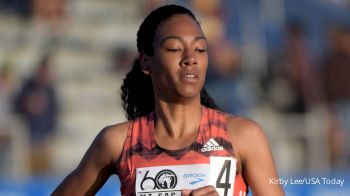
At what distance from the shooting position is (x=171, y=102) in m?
3.32

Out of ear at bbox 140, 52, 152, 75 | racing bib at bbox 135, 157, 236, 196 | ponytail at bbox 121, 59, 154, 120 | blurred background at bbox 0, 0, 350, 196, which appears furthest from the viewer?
blurred background at bbox 0, 0, 350, 196

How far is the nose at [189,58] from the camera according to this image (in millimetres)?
3123

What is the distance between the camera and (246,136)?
3162 mm

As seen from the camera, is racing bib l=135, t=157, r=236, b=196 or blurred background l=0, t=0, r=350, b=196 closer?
racing bib l=135, t=157, r=236, b=196

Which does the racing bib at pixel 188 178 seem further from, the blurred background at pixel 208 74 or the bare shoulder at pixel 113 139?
the blurred background at pixel 208 74

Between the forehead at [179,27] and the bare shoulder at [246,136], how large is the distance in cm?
39

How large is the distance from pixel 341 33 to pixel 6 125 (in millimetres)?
3891

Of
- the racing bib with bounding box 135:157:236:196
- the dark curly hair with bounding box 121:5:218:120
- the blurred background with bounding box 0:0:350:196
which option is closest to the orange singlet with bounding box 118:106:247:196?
the racing bib with bounding box 135:157:236:196

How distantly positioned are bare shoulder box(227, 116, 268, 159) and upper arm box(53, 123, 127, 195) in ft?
1.50

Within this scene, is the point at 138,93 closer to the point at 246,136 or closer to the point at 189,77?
the point at 189,77

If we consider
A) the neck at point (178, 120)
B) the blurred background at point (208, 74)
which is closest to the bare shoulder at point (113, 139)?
the neck at point (178, 120)

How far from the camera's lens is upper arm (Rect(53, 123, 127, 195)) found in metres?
3.32

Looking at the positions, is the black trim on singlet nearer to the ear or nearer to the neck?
the neck

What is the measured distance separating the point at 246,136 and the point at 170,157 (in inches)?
11.9
